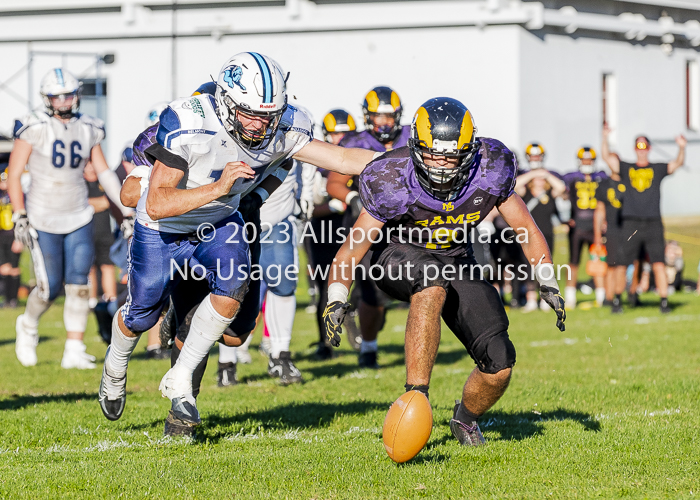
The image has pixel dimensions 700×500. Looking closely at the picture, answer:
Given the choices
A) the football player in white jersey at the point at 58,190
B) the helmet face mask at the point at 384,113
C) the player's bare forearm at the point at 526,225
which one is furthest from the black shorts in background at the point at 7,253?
the player's bare forearm at the point at 526,225

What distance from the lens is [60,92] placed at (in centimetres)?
744

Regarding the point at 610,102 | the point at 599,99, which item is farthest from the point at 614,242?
the point at 610,102

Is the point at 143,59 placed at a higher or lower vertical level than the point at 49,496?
higher

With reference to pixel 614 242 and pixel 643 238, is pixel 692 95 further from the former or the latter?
pixel 643 238

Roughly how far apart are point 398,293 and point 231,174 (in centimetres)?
107

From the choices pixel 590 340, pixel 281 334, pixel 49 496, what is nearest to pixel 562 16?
pixel 590 340

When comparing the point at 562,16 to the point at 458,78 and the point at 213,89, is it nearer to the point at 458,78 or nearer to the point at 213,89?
the point at 458,78

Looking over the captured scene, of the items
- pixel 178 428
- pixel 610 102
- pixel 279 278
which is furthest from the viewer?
pixel 610 102

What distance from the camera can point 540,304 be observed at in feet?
41.7

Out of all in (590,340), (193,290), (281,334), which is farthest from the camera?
(590,340)

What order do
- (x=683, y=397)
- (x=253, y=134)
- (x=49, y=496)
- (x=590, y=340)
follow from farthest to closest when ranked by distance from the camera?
(x=590, y=340)
(x=683, y=397)
(x=253, y=134)
(x=49, y=496)

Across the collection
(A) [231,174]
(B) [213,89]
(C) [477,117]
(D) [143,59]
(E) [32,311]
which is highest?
(D) [143,59]

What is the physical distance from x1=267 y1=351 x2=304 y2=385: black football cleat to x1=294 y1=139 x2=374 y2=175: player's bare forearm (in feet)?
8.23

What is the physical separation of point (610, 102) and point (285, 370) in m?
21.0
